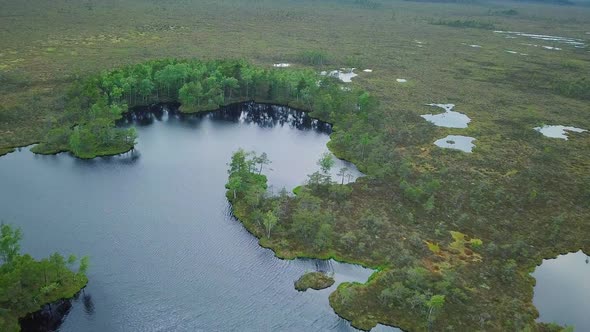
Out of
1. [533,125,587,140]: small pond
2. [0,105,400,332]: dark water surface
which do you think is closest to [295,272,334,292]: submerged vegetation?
[0,105,400,332]: dark water surface

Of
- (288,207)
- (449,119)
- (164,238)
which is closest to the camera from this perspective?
(164,238)

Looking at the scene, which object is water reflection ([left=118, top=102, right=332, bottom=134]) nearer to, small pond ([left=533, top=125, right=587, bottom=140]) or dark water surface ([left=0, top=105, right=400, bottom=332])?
dark water surface ([left=0, top=105, right=400, bottom=332])

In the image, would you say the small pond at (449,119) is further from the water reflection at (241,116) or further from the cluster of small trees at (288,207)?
the cluster of small trees at (288,207)

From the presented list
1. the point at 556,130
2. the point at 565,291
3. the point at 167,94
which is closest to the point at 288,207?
the point at 565,291

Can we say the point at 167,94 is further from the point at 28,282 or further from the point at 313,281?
the point at 313,281

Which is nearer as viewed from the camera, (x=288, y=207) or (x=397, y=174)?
(x=288, y=207)

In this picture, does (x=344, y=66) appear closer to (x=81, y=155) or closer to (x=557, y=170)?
(x=557, y=170)
